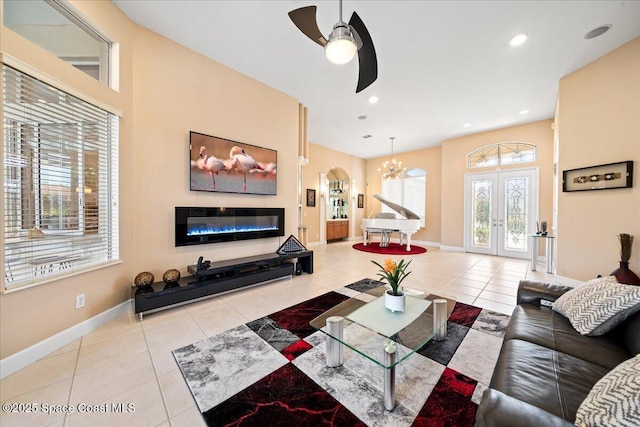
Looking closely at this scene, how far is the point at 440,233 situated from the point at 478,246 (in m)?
1.38

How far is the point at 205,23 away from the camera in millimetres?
2980

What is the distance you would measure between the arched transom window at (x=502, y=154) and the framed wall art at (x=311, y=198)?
4900 mm

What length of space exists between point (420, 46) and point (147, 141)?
3.95 meters

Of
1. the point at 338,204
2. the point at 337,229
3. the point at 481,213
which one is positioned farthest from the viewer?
the point at 338,204

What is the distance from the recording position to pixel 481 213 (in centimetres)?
691

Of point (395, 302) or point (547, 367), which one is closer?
point (547, 367)

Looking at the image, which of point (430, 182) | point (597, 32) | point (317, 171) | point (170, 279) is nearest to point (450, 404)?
point (170, 279)

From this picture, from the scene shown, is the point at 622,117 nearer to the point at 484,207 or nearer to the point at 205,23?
the point at 484,207

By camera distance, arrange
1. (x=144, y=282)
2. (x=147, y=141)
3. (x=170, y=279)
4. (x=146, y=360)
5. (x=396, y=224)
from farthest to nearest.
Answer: (x=396, y=224), (x=147, y=141), (x=170, y=279), (x=144, y=282), (x=146, y=360)

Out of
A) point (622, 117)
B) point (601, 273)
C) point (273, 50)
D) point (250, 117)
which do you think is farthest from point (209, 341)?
point (622, 117)

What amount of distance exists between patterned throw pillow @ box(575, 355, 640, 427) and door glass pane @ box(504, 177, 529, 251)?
6.71 m

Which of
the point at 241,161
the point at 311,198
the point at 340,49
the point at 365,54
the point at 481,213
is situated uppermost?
the point at 365,54

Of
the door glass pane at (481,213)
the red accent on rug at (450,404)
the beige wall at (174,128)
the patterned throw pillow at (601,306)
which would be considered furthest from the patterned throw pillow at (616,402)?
the door glass pane at (481,213)

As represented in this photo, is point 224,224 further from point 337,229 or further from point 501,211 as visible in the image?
point 501,211
